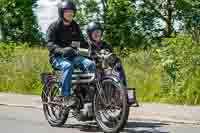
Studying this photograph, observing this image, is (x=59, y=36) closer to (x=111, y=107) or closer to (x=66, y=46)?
(x=66, y=46)

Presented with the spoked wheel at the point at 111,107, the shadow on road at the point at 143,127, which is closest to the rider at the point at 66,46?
the spoked wheel at the point at 111,107

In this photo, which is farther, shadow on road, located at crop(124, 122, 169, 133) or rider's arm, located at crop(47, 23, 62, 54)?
rider's arm, located at crop(47, 23, 62, 54)

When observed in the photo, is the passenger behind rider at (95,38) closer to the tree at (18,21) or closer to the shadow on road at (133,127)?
the shadow on road at (133,127)

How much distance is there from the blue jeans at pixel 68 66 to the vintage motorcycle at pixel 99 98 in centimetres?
9

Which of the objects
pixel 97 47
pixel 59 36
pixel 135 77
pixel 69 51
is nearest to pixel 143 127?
Result: pixel 97 47

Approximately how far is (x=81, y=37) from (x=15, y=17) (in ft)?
111

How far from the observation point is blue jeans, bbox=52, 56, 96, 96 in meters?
10.7

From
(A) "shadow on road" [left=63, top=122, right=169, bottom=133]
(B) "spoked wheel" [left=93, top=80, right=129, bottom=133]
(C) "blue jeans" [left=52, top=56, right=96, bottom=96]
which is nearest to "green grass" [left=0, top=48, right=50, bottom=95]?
(A) "shadow on road" [left=63, top=122, right=169, bottom=133]

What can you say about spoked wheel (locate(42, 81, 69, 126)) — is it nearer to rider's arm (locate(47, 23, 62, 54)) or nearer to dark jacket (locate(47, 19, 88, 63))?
dark jacket (locate(47, 19, 88, 63))

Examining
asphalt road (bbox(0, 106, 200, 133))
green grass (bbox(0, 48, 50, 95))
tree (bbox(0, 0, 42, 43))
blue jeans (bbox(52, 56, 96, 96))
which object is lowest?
tree (bbox(0, 0, 42, 43))

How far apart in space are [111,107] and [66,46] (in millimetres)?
1436

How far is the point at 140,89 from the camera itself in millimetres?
15914

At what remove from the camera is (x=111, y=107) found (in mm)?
10219

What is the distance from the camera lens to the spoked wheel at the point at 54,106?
37.0ft
